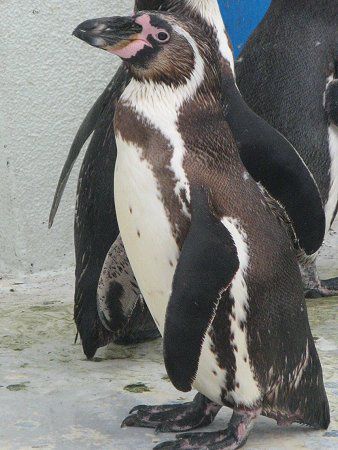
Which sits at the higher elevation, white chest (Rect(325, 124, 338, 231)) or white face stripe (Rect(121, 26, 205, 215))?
white face stripe (Rect(121, 26, 205, 215))

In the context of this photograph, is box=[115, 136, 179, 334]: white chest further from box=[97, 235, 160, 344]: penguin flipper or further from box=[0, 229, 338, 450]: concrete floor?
box=[97, 235, 160, 344]: penguin flipper

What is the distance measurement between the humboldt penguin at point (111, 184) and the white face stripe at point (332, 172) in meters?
0.83

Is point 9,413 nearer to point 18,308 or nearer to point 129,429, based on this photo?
point 129,429

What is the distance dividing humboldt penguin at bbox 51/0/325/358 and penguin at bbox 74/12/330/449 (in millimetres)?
95

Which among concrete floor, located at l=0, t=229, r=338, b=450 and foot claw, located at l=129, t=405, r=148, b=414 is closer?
concrete floor, located at l=0, t=229, r=338, b=450

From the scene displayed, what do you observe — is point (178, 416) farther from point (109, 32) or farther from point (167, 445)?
point (109, 32)

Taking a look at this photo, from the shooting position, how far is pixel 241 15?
4727 mm

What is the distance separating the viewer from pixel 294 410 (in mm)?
2564

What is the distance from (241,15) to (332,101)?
3.65 ft

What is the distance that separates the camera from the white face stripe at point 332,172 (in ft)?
12.6

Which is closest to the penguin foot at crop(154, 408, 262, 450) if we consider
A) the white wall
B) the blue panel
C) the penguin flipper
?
the penguin flipper

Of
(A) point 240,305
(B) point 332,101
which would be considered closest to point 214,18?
(B) point 332,101

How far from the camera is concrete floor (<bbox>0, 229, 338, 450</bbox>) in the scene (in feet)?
8.65

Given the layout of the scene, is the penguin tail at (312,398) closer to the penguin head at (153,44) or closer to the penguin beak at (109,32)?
the penguin head at (153,44)
